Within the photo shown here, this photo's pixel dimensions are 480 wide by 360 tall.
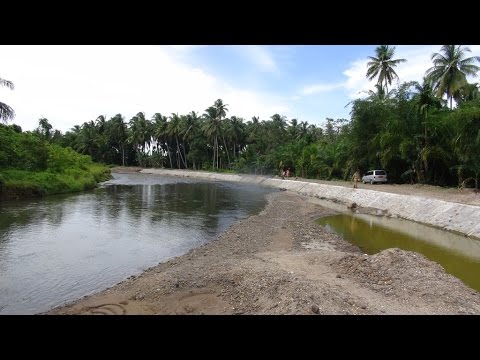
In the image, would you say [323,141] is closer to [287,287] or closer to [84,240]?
[84,240]

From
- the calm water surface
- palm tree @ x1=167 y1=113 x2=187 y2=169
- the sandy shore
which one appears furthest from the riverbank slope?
palm tree @ x1=167 y1=113 x2=187 y2=169

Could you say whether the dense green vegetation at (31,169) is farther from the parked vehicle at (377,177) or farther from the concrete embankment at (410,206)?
the parked vehicle at (377,177)

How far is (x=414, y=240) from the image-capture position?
18609 millimetres

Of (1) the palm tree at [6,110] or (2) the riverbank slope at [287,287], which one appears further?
(1) the palm tree at [6,110]

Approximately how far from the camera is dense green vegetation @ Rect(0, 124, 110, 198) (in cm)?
3269

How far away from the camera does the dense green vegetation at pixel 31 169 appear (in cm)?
3269

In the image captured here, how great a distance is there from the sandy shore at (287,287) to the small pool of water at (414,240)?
2.68m

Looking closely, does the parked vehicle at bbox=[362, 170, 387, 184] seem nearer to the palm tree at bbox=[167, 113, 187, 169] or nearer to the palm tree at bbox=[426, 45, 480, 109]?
the palm tree at bbox=[426, 45, 480, 109]

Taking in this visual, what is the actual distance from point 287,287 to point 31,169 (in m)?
37.0

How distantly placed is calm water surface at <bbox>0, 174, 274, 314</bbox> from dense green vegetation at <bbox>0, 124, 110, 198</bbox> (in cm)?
270

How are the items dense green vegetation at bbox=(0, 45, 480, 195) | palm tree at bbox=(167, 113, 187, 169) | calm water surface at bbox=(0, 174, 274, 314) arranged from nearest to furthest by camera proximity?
calm water surface at bbox=(0, 174, 274, 314), dense green vegetation at bbox=(0, 45, 480, 195), palm tree at bbox=(167, 113, 187, 169)

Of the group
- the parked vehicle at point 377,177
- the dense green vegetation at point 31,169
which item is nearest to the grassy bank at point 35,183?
the dense green vegetation at point 31,169

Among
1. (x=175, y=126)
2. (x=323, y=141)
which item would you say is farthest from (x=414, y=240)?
(x=175, y=126)

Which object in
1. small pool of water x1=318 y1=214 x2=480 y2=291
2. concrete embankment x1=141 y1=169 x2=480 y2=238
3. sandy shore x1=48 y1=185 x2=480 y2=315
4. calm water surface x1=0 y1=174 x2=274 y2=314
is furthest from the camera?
concrete embankment x1=141 y1=169 x2=480 y2=238
